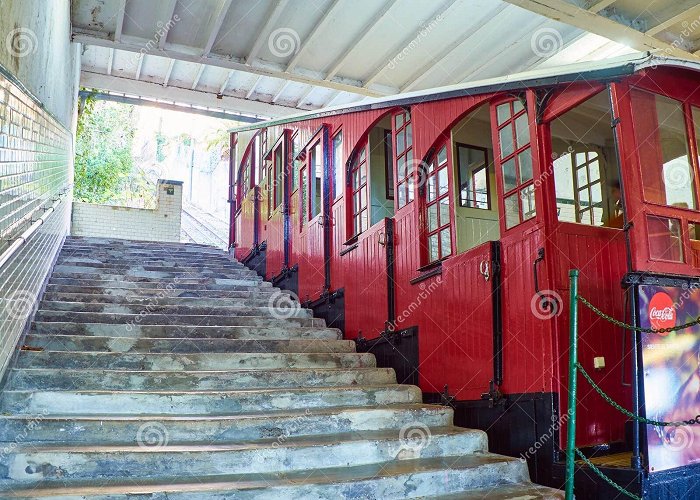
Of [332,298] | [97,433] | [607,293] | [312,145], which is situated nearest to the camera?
[97,433]

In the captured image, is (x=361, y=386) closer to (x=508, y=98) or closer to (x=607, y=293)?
(x=607, y=293)

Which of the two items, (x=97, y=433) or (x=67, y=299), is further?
(x=67, y=299)

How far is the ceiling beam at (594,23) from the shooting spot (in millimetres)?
5984

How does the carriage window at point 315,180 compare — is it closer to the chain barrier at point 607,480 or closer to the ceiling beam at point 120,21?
the ceiling beam at point 120,21

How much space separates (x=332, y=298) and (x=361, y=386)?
1.97 m

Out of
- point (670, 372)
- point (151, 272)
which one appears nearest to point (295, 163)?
point (151, 272)

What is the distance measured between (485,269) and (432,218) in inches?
39.9

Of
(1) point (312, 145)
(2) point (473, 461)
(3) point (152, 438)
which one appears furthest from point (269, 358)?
(1) point (312, 145)

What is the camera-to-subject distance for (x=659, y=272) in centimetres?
398

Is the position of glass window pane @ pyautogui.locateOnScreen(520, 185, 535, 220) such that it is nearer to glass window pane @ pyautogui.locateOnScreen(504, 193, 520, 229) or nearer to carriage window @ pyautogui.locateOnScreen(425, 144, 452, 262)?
glass window pane @ pyautogui.locateOnScreen(504, 193, 520, 229)

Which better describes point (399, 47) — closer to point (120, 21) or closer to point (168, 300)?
point (120, 21)

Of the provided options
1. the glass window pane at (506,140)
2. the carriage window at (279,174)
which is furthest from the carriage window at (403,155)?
the carriage window at (279,174)

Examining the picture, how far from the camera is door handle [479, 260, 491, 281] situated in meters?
4.50

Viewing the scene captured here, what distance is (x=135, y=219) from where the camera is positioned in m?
13.4
